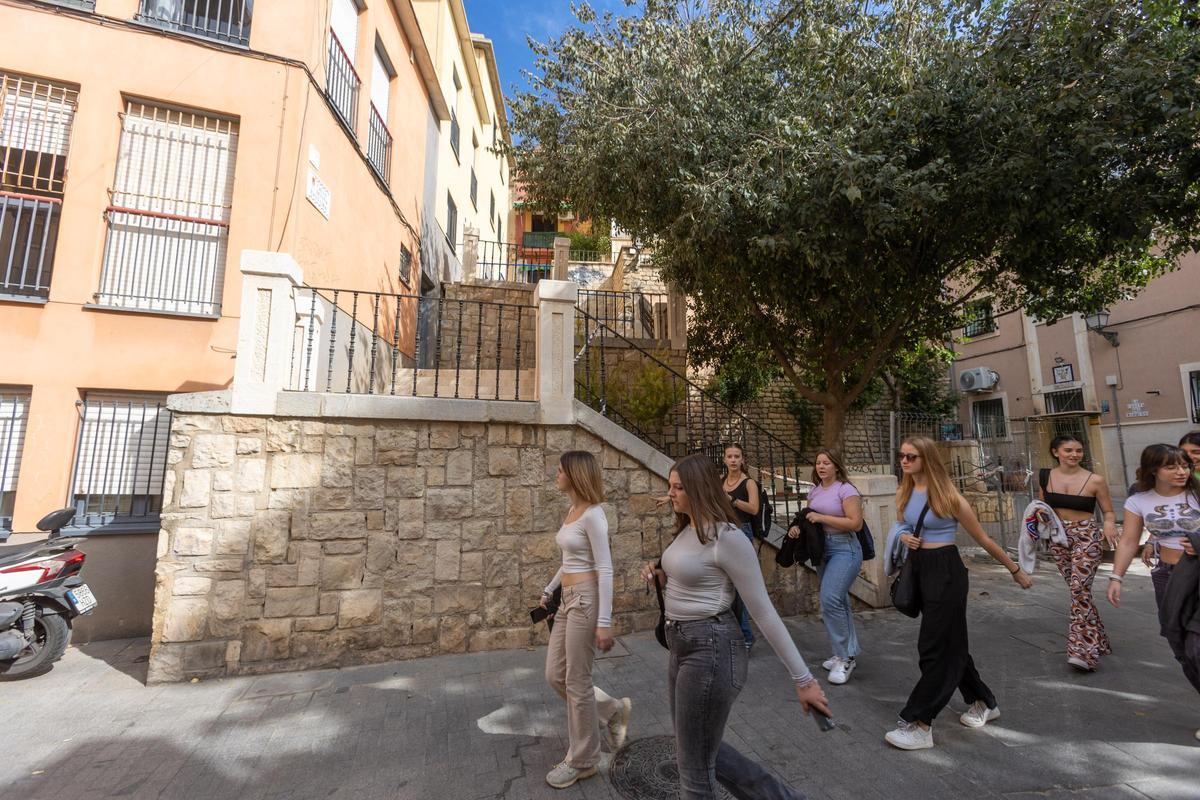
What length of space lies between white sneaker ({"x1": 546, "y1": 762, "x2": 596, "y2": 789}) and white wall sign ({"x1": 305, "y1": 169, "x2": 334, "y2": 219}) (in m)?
6.72

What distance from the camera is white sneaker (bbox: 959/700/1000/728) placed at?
3.27m

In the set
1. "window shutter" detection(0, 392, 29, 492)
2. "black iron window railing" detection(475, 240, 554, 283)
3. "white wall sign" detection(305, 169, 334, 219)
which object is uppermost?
"black iron window railing" detection(475, 240, 554, 283)

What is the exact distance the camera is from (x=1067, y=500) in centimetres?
423

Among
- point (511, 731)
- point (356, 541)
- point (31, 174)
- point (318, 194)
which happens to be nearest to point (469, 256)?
point (318, 194)

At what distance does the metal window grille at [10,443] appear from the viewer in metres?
5.49

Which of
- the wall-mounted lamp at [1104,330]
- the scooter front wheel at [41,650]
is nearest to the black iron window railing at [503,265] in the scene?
the scooter front wheel at [41,650]

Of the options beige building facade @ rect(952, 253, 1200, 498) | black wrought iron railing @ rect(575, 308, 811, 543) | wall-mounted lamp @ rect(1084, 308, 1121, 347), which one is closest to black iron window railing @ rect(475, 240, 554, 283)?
black wrought iron railing @ rect(575, 308, 811, 543)

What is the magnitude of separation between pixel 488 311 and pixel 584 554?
9.83m

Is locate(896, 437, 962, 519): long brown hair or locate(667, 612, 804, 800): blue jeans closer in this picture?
locate(667, 612, 804, 800): blue jeans

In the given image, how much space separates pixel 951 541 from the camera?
3.23 metres

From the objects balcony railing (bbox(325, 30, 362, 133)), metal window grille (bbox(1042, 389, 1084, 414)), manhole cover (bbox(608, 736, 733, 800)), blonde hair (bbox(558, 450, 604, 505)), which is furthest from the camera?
metal window grille (bbox(1042, 389, 1084, 414))

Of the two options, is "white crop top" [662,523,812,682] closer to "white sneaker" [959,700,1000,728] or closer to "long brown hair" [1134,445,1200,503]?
"white sneaker" [959,700,1000,728]

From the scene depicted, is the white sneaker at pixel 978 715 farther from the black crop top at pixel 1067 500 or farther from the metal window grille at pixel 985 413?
the metal window grille at pixel 985 413

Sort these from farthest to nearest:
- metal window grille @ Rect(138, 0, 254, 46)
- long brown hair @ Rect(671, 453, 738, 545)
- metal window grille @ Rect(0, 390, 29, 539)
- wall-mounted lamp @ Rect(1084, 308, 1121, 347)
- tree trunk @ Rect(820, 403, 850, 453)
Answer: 1. wall-mounted lamp @ Rect(1084, 308, 1121, 347)
2. tree trunk @ Rect(820, 403, 850, 453)
3. metal window grille @ Rect(138, 0, 254, 46)
4. metal window grille @ Rect(0, 390, 29, 539)
5. long brown hair @ Rect(671, 453, 738, 545)
